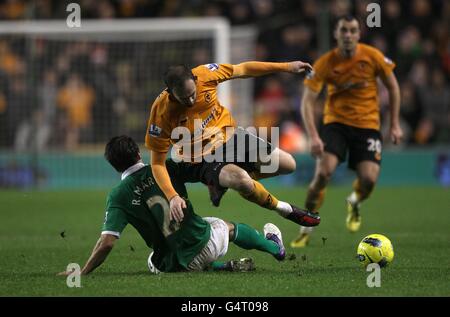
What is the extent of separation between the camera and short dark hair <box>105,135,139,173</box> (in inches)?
285

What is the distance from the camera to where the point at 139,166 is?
24.5 feet

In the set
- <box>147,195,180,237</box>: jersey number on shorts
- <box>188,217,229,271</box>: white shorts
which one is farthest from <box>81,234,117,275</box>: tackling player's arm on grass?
<box>188,217,229,271</box>: white shorts

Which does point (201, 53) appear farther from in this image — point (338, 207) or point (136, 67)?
point (338, 207)

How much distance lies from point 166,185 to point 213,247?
2.19ft

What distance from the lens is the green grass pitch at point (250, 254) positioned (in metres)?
6.61

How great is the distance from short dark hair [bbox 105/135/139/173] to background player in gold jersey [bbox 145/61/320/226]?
0.22 metres

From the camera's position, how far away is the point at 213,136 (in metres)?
8.32

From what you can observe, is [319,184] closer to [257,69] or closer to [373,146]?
[373,146]

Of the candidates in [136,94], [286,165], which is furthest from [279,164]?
[136,94]

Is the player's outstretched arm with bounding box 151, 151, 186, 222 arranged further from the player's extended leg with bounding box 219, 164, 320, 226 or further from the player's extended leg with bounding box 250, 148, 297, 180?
the player's extended leg with bounding box 250, 148, 297, 180

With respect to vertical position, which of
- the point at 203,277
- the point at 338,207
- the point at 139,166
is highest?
the point at 139,166
